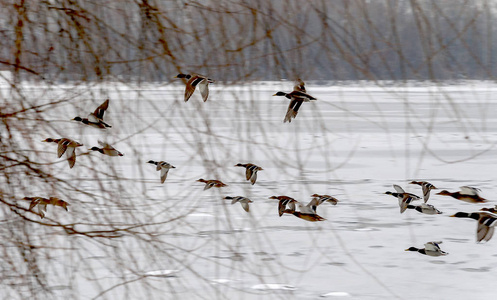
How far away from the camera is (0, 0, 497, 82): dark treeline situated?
187 cm

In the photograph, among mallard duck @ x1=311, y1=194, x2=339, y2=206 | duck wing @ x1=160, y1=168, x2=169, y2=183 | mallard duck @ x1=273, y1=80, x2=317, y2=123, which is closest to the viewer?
mallard duck @ x1=273, y1=80, x2=317, y2=123

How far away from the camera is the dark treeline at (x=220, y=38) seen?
1873mm

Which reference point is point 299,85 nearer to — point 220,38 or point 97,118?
point 220,38

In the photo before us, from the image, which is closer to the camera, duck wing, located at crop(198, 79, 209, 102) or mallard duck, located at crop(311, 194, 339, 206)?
duck wing, located at crop(198, 79, 209, 102)

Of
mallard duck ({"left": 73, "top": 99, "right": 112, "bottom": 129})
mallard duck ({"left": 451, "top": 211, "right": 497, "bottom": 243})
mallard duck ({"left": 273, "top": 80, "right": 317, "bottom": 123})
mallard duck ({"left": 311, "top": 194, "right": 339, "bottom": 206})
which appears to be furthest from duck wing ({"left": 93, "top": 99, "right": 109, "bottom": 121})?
mallard duck ({"left": 451, "top": 211, "right": 497, "bottom": 243})

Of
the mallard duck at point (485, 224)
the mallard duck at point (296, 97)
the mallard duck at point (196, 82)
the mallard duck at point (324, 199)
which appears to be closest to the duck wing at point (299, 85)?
the mallard duck at point (296, 97)

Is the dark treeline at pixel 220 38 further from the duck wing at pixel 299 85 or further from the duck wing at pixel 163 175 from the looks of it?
the duck wing at pixel 163 175

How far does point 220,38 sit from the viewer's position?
193 centimetres

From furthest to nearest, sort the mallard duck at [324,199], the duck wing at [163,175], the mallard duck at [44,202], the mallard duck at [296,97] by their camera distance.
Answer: the duck wing at [163,175] → the mallard duck at [324,199] → the mallard duck at [296,97] → the mallard duck at [44,202]

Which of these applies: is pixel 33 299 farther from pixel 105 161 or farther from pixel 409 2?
pixel 409 2

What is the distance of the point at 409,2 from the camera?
191cm

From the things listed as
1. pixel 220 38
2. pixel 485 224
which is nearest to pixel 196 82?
pixel 220 38

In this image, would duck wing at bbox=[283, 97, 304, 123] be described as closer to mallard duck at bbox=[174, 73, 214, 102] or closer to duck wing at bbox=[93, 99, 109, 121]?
mallard duck at bbox=[174, 73, 214, 102]

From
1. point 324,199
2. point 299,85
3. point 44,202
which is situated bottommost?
point 44,202
